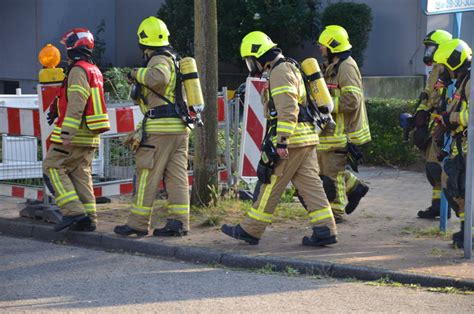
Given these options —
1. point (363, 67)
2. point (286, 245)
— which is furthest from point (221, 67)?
point (286, 245)

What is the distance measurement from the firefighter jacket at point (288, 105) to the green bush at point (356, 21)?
33.8ft

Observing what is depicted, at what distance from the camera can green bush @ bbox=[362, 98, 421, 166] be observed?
42.3 ft

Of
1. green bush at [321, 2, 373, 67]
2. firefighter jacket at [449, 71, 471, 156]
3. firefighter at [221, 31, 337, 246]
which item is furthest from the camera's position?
green bush at [321, 2, 373, 67]

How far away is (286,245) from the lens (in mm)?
8094

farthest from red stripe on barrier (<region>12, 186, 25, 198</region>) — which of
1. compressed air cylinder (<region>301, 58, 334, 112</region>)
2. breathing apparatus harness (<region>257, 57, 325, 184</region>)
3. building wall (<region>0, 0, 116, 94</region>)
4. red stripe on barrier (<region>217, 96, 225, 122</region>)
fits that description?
building wall (<region>0, 0, 116, 94</region>)

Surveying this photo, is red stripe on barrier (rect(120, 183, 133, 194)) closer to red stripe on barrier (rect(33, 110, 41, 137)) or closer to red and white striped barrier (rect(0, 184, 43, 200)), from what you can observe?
red and white striped barrier (rect(0, 184, 43, 200))

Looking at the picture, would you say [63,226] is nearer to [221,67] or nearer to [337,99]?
[337,99]

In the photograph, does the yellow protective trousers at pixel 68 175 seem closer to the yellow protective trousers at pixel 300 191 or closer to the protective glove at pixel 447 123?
the yellow protective trousers at pixel 300 191

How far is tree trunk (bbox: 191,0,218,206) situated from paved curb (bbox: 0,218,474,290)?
4.76 ft

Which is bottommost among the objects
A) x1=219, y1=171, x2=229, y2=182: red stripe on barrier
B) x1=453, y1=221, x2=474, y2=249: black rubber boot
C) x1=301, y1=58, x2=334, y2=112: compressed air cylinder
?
x1=453, y1=221, x2=474, y2=249: black rubber boot

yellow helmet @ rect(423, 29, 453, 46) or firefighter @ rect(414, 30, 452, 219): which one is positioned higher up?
yellow helmet @ rect(423, 29, 453, 46)

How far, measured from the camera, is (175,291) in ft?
22.0

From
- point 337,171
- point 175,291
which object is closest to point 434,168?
point 337,171

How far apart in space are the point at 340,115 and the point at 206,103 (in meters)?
1.51
